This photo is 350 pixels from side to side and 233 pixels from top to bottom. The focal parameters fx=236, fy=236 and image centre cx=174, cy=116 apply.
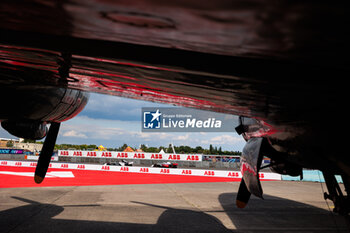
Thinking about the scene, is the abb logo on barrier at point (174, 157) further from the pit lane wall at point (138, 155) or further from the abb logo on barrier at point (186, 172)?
the abb logo on barrier at point (186, 172)

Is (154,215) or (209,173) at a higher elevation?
(154,215)

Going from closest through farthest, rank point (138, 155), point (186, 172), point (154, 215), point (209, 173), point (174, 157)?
point (154, 215)
point (209, 173)
point (186, 172)
point (174, 157)
point (138, 155)

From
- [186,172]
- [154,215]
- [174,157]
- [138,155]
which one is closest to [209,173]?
[186,172]

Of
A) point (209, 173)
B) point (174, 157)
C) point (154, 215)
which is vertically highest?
point (174, 157)

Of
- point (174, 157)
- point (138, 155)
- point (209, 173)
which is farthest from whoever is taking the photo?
point (138, 155)

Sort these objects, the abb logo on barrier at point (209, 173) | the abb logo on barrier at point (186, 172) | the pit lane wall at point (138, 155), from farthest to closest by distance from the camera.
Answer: the pit lane wall at point (138, 155) → the abb logo on barrier at point (186, 172) → the abb logo on barrier at point (209, 173)

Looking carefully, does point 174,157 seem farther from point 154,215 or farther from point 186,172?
point 154,215

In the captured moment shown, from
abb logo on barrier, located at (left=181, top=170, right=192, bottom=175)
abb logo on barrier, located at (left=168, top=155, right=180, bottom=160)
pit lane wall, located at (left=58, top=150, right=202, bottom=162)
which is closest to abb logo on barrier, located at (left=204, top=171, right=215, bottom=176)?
abb logo on barrier, located at (left=181, top=170, right=192, bottom=175)

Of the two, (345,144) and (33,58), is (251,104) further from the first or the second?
(33,58)

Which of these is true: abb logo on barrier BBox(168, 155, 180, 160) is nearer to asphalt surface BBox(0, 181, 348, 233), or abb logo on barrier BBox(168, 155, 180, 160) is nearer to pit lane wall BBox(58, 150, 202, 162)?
pit lane wall BBox(58, 150, 202, 162)

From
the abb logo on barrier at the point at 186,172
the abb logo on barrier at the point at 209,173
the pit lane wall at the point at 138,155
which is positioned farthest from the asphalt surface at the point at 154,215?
the pit lane wall at the point at 138,155

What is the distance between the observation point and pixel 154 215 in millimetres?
8773

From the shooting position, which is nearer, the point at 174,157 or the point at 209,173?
the point at 209,173

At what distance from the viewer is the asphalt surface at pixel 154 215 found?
7.38 meters
